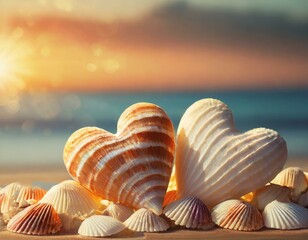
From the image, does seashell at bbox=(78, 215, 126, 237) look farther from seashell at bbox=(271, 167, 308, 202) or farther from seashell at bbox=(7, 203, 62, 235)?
seashell at bbox=(271, 167, 308, 202)

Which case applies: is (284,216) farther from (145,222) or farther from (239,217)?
(145,222)

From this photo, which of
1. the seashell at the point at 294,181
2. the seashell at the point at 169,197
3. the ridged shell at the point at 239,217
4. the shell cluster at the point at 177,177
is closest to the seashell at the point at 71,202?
the shell cluster at the point at 177,177

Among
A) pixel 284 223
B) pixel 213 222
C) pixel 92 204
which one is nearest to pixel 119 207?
pixel 92 204

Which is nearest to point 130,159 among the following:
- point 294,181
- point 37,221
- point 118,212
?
point 118,212

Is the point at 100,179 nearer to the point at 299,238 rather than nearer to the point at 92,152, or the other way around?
the point at 92,152

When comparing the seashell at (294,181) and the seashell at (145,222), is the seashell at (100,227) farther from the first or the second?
the seashell at (294,181)

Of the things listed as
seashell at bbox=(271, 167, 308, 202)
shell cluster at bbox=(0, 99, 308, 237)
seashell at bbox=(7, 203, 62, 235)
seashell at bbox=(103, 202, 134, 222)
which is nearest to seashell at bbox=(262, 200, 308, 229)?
shell cluster at bbox=(0, 99, 308, 237)
